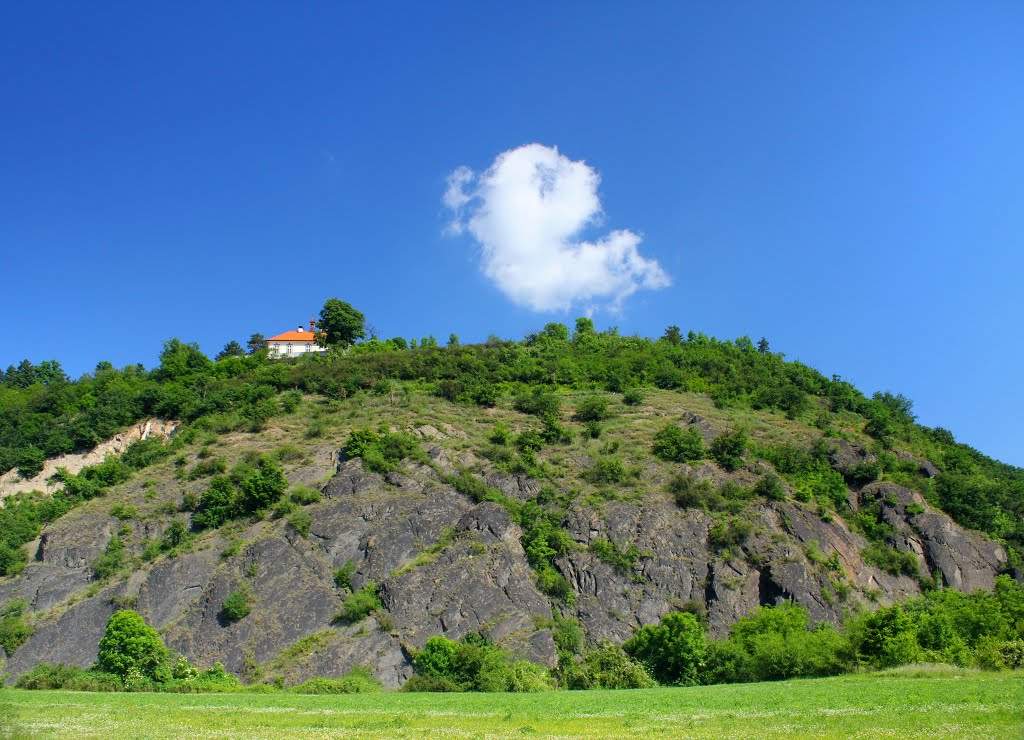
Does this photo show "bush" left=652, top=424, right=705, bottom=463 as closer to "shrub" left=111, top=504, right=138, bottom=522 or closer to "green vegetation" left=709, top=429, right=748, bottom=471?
"green vegetation" left=709, top=429, right=748, bottom=471

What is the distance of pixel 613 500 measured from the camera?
A: 61375 millimetres

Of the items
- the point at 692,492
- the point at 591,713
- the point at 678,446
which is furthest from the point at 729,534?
the point at 591,713

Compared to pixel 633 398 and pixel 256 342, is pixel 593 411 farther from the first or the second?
pixel 256 342

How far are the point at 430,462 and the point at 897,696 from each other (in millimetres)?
44014

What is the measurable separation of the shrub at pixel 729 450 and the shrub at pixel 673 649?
805 inches

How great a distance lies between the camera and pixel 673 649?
1832 inches

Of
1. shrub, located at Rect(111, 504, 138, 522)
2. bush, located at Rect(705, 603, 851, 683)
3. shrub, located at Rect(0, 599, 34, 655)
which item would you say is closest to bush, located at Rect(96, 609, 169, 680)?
shrub, located at Rect(0, 599, 34, 655)

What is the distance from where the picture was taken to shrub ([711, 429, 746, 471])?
219 feet

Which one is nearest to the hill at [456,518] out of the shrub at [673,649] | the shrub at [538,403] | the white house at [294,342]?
the shrub at [538,403]

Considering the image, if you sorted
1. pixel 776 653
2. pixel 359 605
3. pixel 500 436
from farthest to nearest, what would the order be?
pixel 500 436
pixel 359 605
pixel 776 653

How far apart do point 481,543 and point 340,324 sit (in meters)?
71.5

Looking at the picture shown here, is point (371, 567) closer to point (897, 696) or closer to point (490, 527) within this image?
point (490, 527)

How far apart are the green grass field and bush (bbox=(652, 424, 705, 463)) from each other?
32625mm

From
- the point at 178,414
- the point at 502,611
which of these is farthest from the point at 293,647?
the point at 178,414
